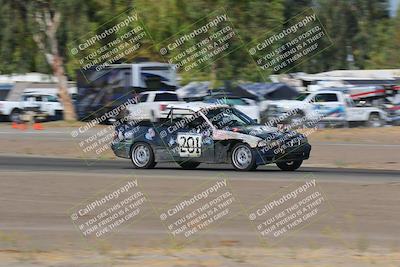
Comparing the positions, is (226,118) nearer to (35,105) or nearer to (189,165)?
(189,165)

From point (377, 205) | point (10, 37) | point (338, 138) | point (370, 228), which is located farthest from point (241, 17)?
point (370, 228)

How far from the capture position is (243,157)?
19078mm

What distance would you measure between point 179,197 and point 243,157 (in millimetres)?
4193

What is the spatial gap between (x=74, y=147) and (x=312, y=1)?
1582 inches

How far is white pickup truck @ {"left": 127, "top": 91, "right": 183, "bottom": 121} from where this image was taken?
37.2 metres

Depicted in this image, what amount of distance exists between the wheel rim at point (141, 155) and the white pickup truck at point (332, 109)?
1687cm

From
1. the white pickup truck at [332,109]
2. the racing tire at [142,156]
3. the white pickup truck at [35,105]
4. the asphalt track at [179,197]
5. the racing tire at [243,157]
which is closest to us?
the asphalt track at [179,197]

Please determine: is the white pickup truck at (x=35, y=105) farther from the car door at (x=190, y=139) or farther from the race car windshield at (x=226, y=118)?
the race car windshield at (x=226, y=118)

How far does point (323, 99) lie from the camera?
38375 mm

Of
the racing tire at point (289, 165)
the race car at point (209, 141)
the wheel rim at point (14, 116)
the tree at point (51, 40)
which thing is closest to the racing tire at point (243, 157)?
the race car at point (209, 141)

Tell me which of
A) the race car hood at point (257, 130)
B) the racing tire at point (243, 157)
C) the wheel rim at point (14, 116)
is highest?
the wheel rim at point (14, 116)

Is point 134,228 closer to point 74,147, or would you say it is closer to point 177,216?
point 177,216

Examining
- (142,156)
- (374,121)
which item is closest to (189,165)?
(142,156)

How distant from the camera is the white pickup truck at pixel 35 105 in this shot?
44906mm
